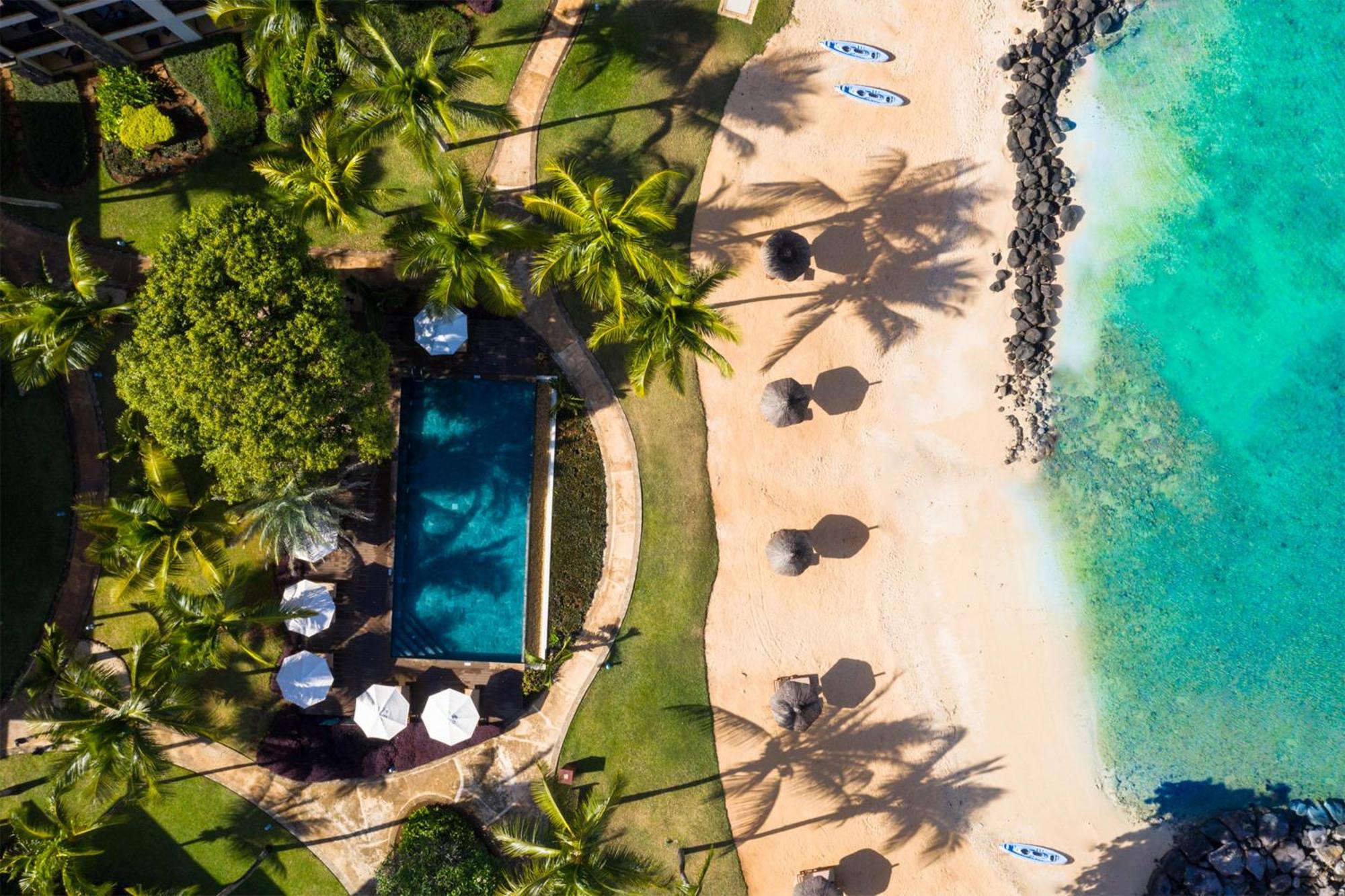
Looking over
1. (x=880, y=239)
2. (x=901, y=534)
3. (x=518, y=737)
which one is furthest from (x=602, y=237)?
(x=518, y=737)

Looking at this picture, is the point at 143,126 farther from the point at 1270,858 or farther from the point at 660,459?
the point at 1270,858

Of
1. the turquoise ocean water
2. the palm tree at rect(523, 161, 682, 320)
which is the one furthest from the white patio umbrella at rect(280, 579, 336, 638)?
the turquoise ocean water

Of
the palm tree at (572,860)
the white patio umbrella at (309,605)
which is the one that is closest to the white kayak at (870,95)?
the palm tree at (572,860)

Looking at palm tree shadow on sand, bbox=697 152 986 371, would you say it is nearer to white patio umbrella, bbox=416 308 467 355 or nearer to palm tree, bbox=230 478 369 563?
white patio umbrella, bbox=416 308 467 355

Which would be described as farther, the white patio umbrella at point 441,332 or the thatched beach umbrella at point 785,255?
the thatched beach umbrella at point 785,255

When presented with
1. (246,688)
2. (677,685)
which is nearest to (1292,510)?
(677,685)

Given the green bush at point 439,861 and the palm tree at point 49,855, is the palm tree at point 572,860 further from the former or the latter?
the palm tree at point 49,855
